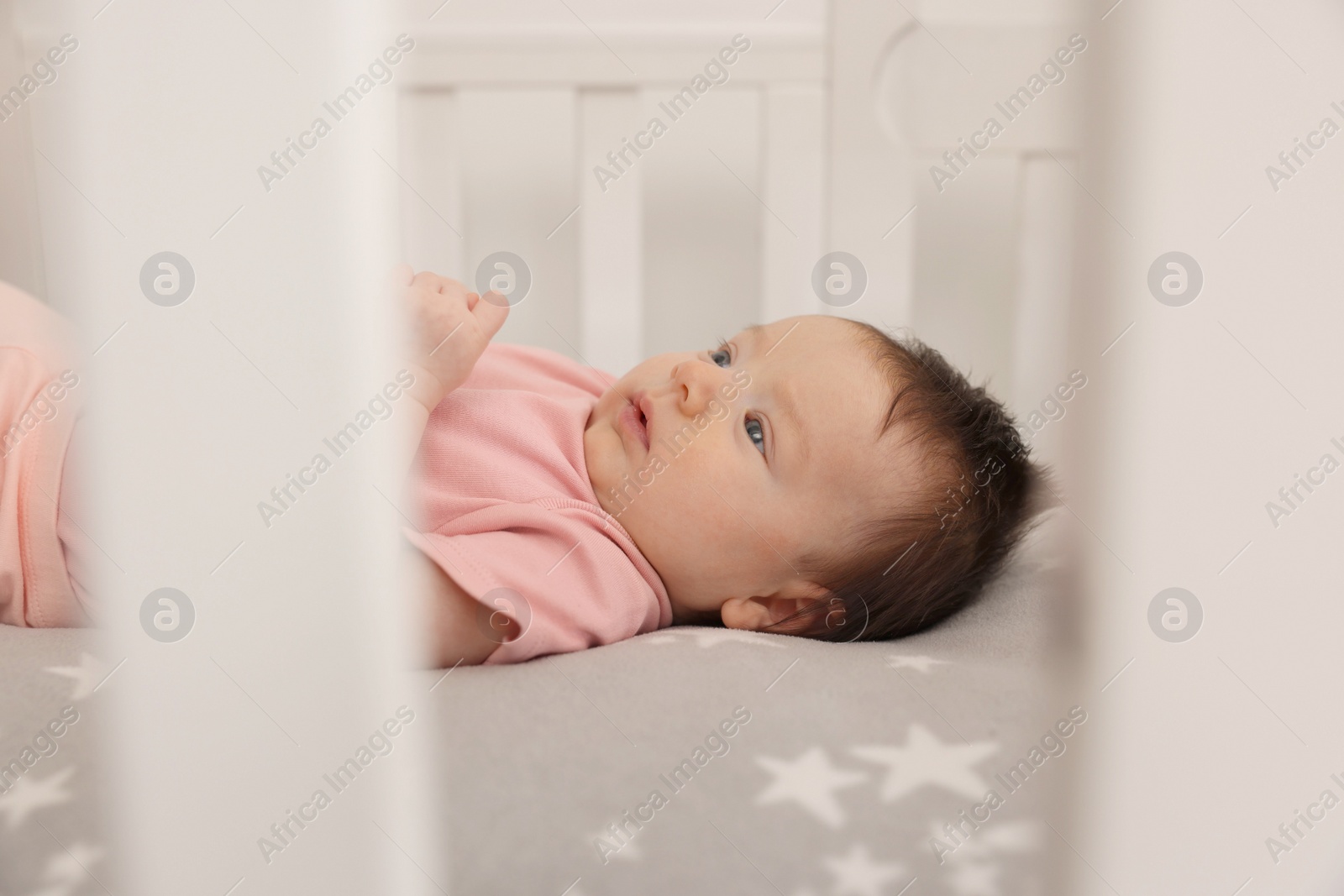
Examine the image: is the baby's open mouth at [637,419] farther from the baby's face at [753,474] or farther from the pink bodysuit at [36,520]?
the pink bodysuit at [36,520]

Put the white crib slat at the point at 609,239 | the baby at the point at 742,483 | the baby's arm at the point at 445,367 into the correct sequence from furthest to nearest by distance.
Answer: the white crib slat at the point at 609,239 → the baby at the point at 742,483 → the baby's arm at the point at 445,367

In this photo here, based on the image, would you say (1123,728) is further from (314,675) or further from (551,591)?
(551,591)

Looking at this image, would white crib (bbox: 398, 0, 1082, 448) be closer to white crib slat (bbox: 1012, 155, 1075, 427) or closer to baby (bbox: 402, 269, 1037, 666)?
white crib slat (bbox: 1012, 155, 1075, 427)

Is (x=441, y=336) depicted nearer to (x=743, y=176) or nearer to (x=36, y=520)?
(x=36, y=520)

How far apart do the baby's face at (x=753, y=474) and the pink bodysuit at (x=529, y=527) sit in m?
0.03

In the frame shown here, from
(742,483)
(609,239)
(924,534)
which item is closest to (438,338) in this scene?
(742,483)

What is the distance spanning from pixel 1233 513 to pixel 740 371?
55cm

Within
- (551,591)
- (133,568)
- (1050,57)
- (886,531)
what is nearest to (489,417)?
(551,591)

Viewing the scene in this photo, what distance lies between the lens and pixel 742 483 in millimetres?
802

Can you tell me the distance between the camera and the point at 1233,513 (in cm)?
34

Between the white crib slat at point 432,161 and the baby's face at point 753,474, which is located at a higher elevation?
the white crib slat at point 432,161

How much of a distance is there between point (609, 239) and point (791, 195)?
25cm

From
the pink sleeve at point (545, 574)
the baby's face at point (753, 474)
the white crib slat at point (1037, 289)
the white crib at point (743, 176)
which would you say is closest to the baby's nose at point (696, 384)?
the baby's face at point (753, 474)

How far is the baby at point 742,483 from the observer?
76 cm
